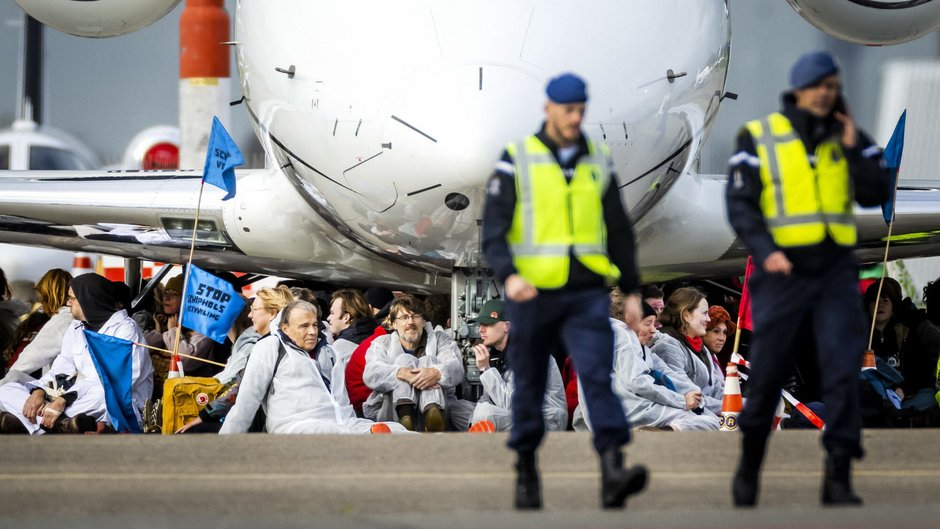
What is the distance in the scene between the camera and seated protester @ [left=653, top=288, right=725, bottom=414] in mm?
9438

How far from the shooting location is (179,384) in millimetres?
9328

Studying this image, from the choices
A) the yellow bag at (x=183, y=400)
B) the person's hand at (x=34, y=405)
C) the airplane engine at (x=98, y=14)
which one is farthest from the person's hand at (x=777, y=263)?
the airplane engine at (x=98, y=14)

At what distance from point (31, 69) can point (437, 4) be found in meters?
25.5

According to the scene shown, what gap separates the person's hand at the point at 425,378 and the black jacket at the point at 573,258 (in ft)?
12.8

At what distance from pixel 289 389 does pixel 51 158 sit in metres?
20.6

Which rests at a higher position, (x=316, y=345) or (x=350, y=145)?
(x=350, y=145)

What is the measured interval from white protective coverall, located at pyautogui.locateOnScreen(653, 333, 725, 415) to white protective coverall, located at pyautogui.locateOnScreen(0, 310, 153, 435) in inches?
136

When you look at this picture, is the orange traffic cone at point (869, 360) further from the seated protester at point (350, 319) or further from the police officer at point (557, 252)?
the police officer at point (557, 252)

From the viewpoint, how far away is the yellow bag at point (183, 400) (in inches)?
366

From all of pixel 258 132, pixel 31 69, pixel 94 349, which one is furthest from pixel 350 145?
pixel 31 69

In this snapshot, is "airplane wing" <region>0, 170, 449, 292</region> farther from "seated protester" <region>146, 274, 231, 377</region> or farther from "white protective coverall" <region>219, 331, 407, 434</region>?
"white protective coverall" <region>219, 331, 407, 434</region>

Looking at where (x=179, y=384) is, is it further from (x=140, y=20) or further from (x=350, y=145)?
(x=140, y=20)

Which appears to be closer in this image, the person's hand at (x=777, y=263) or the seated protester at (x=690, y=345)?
the person's hand at (x=777, y=263)

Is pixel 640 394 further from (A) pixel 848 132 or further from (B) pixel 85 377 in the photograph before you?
(A) pixel 848 132
